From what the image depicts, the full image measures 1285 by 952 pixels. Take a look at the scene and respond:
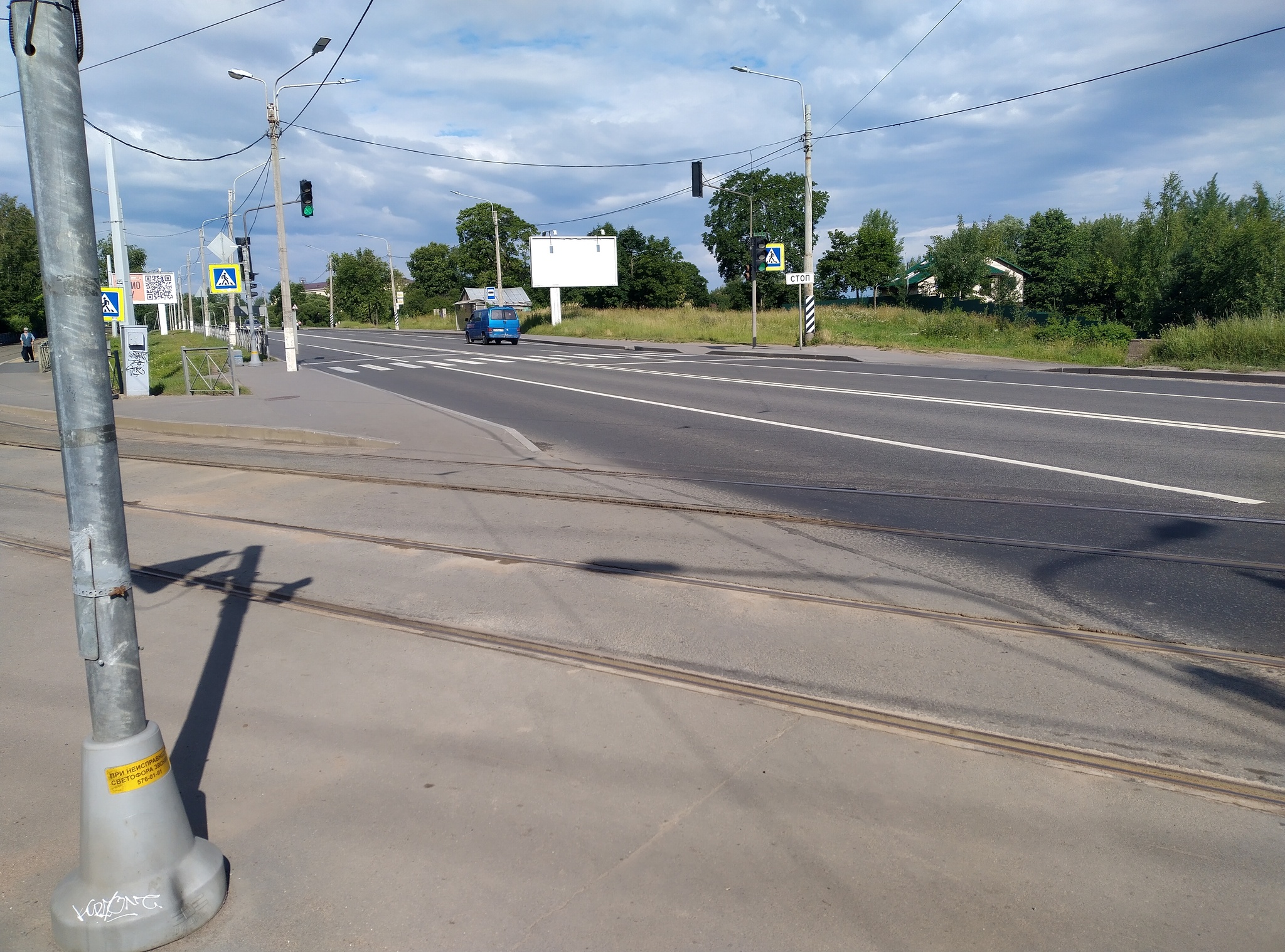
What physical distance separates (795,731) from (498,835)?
4.88 ft

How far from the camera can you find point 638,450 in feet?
42.2

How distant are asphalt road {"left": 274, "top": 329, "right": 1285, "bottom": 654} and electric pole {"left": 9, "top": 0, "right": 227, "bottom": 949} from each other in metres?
4.95

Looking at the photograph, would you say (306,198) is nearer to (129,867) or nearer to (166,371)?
(166,371)

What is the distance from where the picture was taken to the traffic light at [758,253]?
36938 mm

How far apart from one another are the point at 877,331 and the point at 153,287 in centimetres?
Answer: 3075

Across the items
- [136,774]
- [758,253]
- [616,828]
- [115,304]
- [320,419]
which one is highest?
[758,253]

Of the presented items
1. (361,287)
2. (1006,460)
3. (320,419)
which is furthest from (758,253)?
(361,287)

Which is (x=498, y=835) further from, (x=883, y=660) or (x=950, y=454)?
(x=950, y=454)

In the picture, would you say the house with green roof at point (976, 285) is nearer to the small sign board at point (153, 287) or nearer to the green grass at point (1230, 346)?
the green grass at point (1230, 346)

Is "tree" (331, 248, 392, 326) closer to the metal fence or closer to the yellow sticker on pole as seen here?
the metal fence

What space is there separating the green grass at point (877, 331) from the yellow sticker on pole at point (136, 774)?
28.4 m

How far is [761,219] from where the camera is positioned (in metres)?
92.5

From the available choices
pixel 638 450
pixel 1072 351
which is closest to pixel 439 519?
pixel 638 450

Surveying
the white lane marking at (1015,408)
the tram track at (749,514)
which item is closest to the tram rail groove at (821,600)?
the tram track at (749,514)
